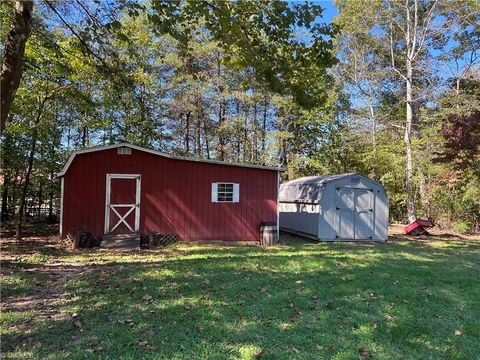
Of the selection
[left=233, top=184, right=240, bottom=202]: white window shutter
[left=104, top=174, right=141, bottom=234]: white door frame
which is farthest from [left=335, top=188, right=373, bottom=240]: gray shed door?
[left=104, top=174, right=141, bottom=234]: white door frame

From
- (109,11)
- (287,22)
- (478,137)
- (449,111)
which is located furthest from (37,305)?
(449,111)

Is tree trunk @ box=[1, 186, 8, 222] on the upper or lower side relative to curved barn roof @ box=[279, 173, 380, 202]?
lower

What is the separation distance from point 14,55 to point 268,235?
28.0 feet

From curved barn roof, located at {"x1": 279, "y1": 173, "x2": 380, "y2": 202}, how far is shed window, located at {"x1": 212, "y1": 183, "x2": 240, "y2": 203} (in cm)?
276

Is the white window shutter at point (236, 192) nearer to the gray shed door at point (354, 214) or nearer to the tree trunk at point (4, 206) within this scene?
the gray shed door at point (354, 214)

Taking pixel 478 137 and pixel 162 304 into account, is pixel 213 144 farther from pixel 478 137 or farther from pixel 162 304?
pixel 162 304

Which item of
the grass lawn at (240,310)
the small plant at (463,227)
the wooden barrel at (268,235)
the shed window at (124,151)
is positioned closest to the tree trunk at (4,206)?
the shed window at (124,151)

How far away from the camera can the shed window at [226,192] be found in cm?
1165

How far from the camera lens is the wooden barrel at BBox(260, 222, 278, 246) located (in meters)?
11.3

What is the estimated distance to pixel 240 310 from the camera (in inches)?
166

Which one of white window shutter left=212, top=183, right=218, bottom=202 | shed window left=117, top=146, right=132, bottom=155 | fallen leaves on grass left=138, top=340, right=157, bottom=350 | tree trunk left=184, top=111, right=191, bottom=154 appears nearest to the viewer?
fallen leaves on grass left=138, top=340, right=157, bottom=350

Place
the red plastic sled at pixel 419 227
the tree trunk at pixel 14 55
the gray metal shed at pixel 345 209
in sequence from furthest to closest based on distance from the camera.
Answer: the red plastic sled at pixel 419 227 < the gray metal shed at pixel 345 209 < the tree trunk at pixel 14 55

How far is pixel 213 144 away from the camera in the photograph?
22.6 metres

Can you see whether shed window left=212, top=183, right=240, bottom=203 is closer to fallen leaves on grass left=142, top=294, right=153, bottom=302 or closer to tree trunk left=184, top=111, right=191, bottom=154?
fallen leaves on grass left=142, top=294, right=153, bottom=302
